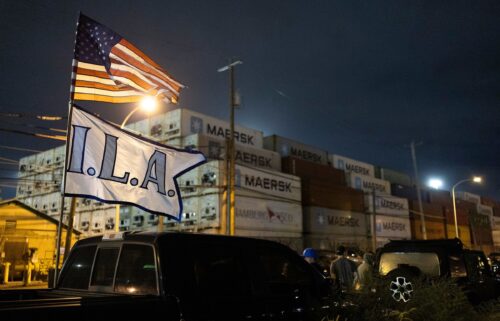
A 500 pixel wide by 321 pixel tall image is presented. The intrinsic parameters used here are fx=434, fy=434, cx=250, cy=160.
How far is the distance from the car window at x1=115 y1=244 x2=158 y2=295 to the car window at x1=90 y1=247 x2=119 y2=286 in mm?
135

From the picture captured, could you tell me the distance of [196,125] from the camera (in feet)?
105

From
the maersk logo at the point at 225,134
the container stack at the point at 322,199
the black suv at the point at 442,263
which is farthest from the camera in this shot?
the container stack at the point at 322,199

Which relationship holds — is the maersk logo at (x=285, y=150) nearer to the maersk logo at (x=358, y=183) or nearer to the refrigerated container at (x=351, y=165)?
the refrigerated container at (x=351, y=165)

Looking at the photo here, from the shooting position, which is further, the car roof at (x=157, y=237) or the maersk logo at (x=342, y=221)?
the maersk logo at (x=342, y=221)

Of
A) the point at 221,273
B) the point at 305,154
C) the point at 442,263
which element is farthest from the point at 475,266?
the point at 305,154

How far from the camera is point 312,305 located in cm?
459

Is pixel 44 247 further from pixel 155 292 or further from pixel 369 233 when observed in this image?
pixel 369 233

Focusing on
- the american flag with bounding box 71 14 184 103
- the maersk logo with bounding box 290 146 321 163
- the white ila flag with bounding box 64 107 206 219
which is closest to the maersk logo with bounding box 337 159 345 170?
the maersk logo with bounding box 290 146 321 163

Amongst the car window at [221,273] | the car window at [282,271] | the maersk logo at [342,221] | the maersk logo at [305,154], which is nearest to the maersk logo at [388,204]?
the maersk logo at [342,221]

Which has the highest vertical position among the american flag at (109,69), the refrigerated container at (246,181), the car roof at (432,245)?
the refrigerated container at (246,181)

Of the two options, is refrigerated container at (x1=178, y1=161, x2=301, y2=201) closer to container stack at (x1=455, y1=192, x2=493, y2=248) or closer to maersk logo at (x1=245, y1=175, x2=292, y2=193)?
maersk logo at (x1=245, y1=175, x2=292, y2=193)

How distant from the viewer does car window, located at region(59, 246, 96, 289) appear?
14.3ft

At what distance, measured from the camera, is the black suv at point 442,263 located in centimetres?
814

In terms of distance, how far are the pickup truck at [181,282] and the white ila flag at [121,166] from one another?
2.25 m
